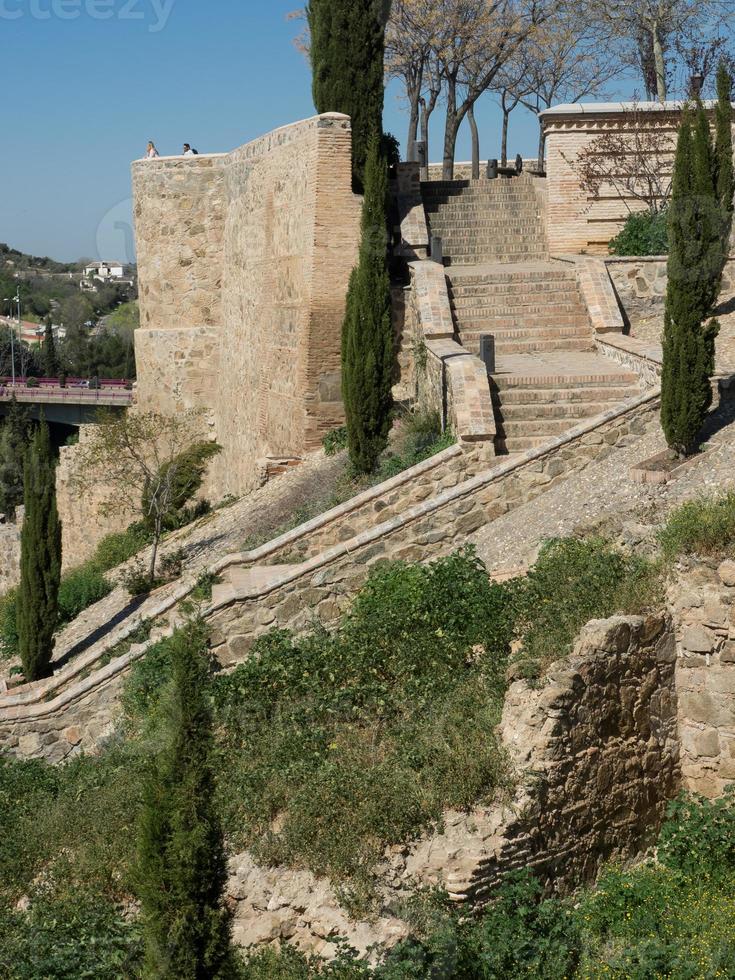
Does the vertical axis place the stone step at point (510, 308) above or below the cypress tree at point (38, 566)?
above

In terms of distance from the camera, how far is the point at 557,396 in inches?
558

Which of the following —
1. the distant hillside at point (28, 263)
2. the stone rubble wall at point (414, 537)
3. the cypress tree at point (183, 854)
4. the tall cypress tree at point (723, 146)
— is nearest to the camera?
the cypress tree at point (183, 854)

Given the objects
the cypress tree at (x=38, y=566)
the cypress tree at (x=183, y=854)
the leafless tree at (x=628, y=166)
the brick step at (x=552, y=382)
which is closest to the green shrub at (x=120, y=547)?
Answer: the cypress tree at (x=38, y=566)

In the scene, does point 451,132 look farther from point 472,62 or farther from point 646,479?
point 646,479

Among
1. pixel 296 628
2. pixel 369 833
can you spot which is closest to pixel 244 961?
pixel 369 833

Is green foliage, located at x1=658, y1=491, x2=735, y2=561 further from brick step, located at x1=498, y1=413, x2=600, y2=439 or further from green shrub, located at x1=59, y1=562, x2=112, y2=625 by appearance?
green shrub, located at x1=59, y1=562, x2=112, y2=625

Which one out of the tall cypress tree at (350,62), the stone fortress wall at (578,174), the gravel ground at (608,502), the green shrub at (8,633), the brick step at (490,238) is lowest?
the green shrub at (8,633)

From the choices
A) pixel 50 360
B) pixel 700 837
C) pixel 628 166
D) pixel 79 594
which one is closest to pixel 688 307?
pixel 700 837

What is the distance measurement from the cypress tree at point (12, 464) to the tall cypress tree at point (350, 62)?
918 inches

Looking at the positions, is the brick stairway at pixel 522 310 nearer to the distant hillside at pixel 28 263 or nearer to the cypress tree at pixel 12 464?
the cypress tree at pixel 12 464

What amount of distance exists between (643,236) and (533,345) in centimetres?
349

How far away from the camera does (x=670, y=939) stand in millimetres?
7293

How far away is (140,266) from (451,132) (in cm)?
793

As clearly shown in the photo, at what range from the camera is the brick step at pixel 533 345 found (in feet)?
52.4
